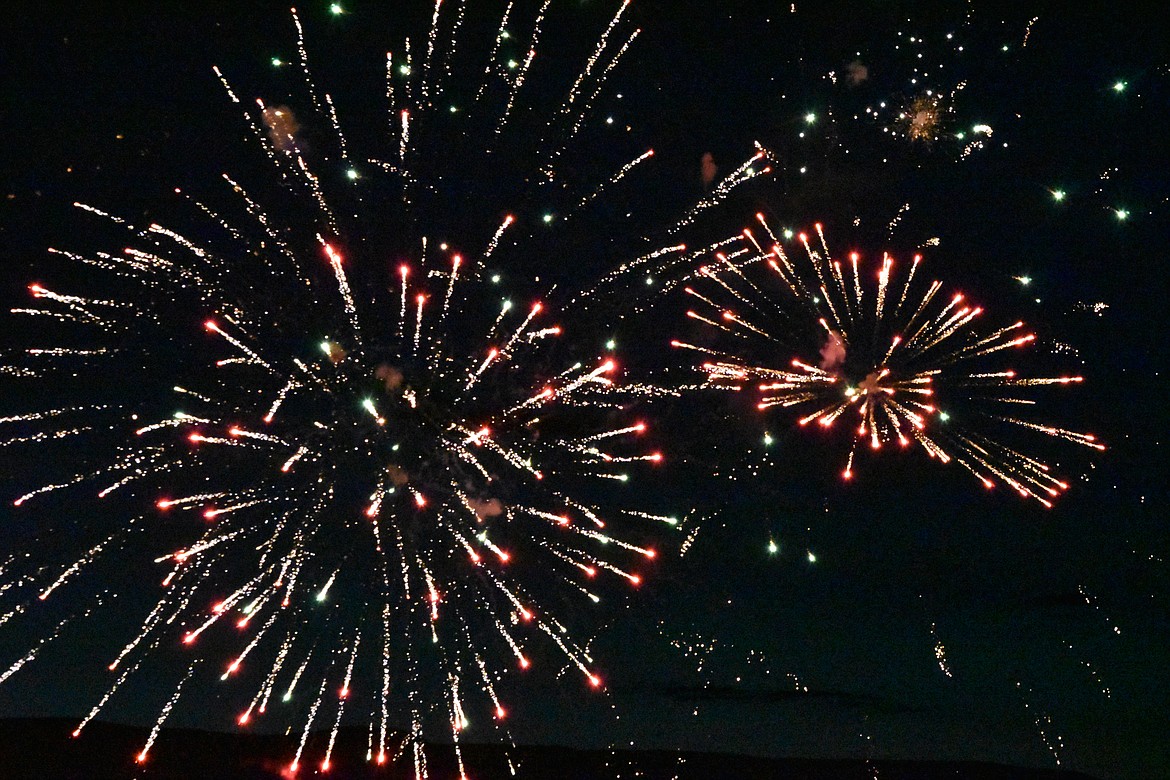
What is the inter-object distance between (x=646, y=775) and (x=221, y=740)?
26.2 m

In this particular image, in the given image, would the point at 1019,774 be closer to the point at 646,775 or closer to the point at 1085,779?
the point at 1085,779

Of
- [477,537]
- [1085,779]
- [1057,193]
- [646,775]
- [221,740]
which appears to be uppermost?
[1085,779]

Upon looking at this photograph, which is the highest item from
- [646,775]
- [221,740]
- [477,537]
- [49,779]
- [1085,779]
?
[1085,779]

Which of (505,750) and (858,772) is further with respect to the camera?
(858,772)

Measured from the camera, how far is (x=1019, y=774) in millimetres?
71438

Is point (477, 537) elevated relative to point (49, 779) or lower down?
lower down

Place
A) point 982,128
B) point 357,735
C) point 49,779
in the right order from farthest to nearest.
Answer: point 357,735 → point 49,779 → point 982,128

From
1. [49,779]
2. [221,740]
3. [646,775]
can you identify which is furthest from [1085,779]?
[49,779]

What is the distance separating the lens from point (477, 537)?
11.3 m

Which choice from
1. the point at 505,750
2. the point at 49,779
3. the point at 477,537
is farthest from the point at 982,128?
the point at 505,750

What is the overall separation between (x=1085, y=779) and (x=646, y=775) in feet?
109

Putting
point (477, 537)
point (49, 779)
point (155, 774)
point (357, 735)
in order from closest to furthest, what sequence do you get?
point (477, 537) → point (49, 779) → point (155, 774) → point (357, 735)

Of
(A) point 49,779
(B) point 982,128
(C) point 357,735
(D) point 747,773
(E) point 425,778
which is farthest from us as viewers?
(D) point 747,773

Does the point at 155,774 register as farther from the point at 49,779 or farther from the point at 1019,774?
the point at 1019,774
